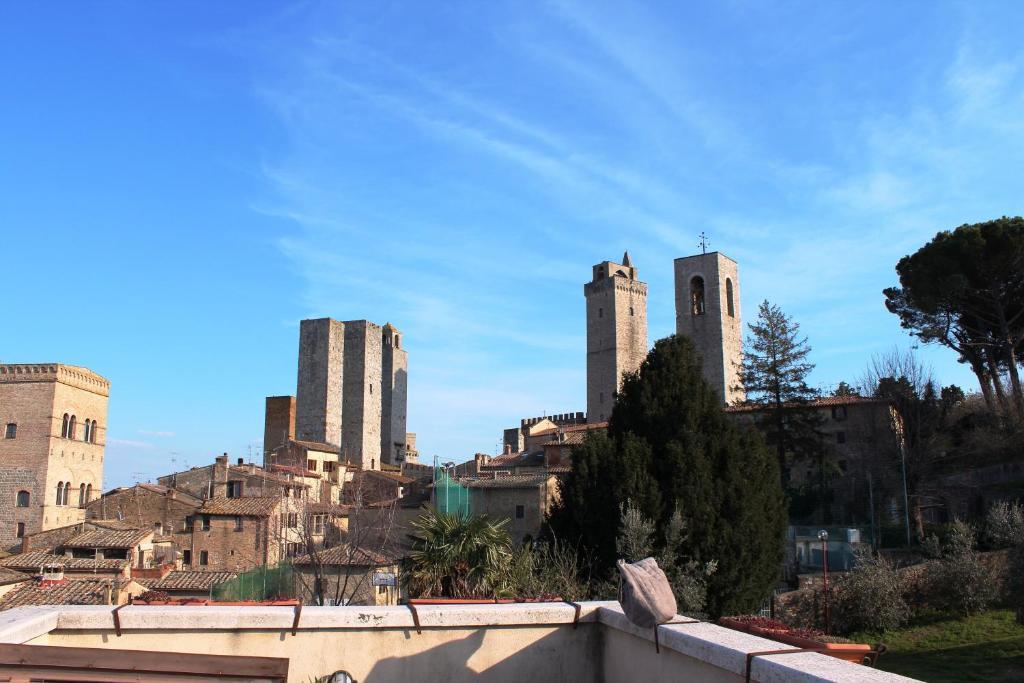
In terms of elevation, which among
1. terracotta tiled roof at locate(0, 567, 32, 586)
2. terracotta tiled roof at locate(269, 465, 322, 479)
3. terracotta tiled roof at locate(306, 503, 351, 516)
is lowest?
terracotta tiled roof at locate(0, 567, 32, 586)

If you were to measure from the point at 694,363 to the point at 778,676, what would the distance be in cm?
1785

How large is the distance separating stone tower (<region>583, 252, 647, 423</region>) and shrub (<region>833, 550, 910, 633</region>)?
4288 cm

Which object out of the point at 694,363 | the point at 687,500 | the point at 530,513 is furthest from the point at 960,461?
the point at 687,500

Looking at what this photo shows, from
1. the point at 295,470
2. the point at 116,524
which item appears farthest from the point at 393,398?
the point at 116,524

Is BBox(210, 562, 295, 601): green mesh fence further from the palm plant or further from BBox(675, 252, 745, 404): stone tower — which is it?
BBox(675, 252, 745, 404): stone tower

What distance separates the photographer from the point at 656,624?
4.34m

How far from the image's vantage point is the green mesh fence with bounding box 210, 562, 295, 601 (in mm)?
25312

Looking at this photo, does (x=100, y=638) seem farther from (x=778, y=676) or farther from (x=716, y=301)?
(x=716, y=301)

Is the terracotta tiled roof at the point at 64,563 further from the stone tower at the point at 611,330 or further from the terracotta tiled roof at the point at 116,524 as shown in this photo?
the stone tower at the point at 611,330

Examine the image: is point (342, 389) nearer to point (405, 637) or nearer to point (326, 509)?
point (326, 509)

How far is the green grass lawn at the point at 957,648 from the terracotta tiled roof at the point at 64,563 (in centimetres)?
2498

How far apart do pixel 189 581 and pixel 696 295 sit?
45.9m

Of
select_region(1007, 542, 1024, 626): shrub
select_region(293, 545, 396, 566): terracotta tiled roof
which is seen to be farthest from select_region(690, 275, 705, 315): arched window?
select_region(1007, 542, 1024, 626): shrub

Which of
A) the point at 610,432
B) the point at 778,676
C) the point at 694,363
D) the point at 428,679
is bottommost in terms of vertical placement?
the point at 428,679
